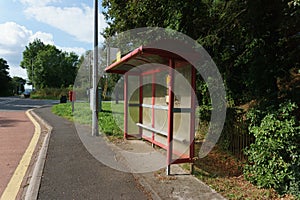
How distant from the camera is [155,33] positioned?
6199mm

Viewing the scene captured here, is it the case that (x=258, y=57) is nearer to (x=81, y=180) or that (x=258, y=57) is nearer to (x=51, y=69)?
(x=81, y=180)

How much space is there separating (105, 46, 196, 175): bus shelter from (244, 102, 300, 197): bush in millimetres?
1191

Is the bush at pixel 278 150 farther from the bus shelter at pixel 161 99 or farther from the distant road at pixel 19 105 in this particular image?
the distant road at pixel 19 105

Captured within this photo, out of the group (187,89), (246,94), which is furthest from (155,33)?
(246,94)

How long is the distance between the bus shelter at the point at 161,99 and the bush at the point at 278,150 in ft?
3.91

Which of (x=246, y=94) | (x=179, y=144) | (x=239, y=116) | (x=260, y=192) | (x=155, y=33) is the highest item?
(x=155, y=33)

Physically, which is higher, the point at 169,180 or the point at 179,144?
the point at 179,144

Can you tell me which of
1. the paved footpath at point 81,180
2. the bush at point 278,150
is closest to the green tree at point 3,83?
the paved footpath at point 81,180

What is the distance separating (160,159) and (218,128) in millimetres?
1759

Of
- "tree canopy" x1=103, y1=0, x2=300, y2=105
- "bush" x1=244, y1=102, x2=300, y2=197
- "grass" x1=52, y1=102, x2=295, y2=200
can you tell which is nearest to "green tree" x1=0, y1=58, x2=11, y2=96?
"tree canopy" x1=103, y1=0, x2=300, y2=105

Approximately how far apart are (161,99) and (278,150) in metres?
2.92

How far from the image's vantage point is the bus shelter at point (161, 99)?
4.32 meters

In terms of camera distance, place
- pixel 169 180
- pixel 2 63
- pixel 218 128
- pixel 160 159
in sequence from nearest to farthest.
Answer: pixel 169 180, pixel 160 159, pixel 218 128, pixel 2 63

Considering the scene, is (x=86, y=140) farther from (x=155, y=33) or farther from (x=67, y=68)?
(x=67, y=68)
